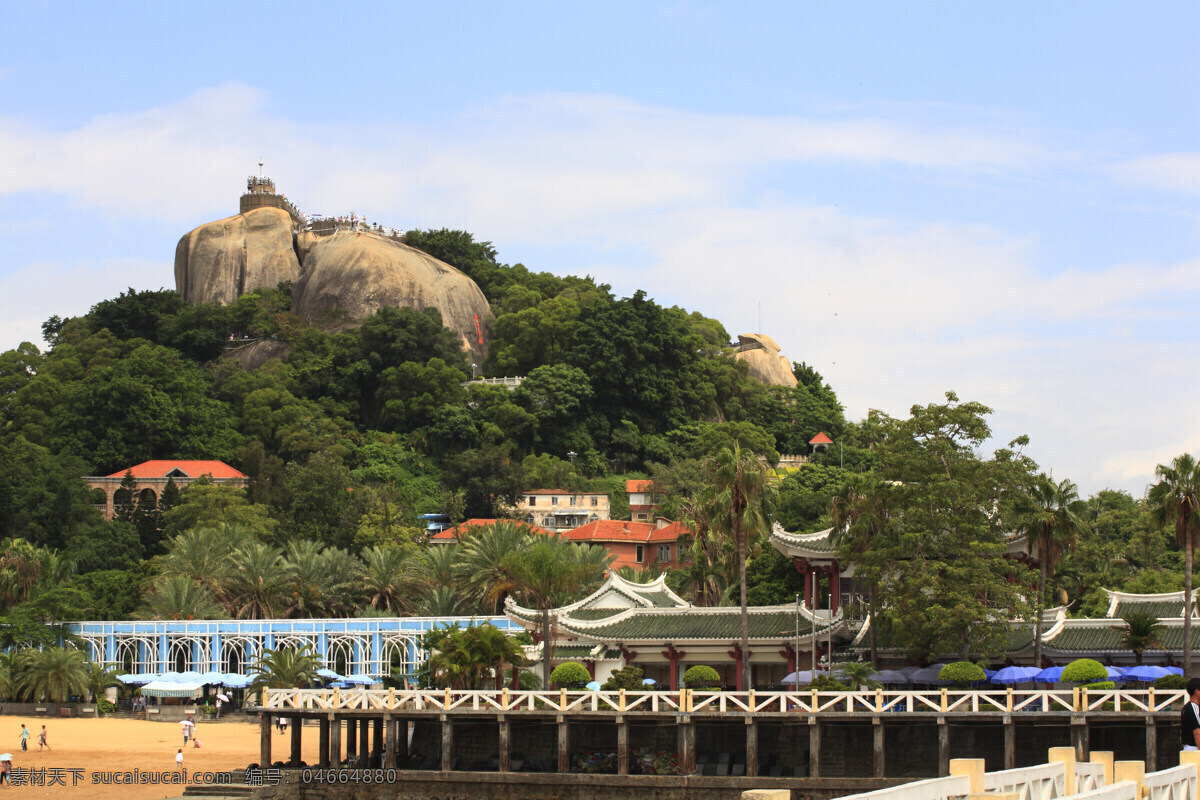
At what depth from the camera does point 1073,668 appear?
38.3 meters

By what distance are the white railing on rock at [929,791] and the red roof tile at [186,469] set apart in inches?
3754

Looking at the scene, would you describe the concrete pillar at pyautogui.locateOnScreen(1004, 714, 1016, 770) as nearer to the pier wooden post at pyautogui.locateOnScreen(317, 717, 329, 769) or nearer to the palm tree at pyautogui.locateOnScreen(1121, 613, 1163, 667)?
the palm tree at pyautogui.locateOnScreen(1121, 613, 1163, 667)

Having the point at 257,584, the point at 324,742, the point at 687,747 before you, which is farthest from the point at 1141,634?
the point at 257,584

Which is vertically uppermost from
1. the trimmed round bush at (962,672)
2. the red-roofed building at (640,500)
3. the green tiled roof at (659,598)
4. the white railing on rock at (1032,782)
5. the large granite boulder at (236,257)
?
the large granite boulder at (236,257)

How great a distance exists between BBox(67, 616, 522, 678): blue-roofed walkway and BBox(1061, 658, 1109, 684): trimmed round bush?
25984 millimetres

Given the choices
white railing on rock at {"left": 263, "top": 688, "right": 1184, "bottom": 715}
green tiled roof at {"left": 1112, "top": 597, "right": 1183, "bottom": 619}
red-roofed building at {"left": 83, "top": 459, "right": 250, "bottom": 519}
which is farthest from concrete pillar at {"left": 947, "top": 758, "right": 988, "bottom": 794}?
red-roofed building at {"left": 83, "top": 459, "right": 250, "bottom": 519}

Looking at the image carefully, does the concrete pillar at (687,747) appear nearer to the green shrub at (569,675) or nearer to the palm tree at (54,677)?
the green shrub at (569,675)

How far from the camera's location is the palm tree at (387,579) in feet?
230

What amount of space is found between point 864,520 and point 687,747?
10.8 m

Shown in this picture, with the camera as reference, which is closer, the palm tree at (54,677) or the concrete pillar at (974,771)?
the concrete pillar at (974,771)

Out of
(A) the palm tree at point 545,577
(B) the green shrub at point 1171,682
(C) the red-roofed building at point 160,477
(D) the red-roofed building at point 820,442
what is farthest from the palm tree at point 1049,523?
(D) the red-roofed building at point 820,442

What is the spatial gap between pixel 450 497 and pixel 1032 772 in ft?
292

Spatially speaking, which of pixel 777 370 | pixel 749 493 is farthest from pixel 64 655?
pixel 777 370

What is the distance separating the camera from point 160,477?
103 metres
